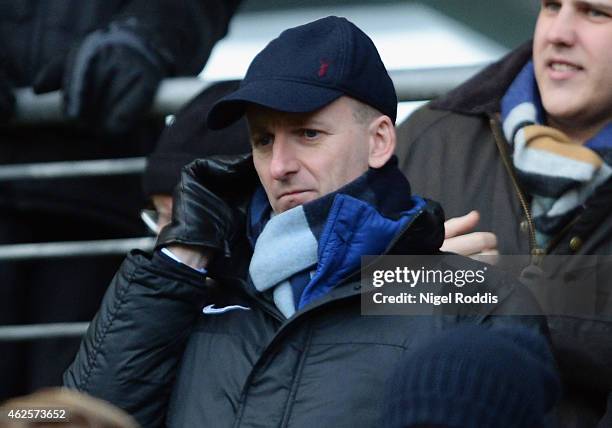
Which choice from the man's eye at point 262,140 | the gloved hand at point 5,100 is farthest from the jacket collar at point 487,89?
the gloved hand at point 5,100

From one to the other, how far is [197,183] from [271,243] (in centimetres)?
22

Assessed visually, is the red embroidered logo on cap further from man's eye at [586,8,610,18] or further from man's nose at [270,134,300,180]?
man's eye at [586,8,610,18]

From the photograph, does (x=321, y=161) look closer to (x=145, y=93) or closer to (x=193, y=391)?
(x=193, y=391)

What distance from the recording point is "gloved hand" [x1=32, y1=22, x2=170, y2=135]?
12.7ft

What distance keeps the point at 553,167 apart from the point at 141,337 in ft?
3.04

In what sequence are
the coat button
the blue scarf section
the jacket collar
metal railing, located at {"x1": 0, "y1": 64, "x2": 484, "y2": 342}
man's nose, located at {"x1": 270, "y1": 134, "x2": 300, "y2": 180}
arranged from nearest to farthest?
1. the blue scarf section
2. man's nose, located at {"x1": 270, "y1": 134, "x2": 300, "y2": 180}
3. the coat button
4. the jacket collar
5. metal railing, located at {"x1": 0, "y1": 64, "x2": 484, "y2": 342}

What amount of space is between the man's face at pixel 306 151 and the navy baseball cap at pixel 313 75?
0.12ft

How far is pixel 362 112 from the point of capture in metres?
3.06

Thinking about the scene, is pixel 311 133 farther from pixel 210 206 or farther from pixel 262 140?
pixel 210 206

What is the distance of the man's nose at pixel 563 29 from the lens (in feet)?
10.9

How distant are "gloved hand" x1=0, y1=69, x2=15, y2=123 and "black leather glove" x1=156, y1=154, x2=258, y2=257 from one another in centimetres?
103

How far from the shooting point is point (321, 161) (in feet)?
9.81

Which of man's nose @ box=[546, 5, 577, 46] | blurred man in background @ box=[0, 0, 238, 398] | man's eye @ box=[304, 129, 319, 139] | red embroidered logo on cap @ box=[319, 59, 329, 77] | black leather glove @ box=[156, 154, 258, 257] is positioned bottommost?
blurred man in background @ box=[0, 0, 238, 398]

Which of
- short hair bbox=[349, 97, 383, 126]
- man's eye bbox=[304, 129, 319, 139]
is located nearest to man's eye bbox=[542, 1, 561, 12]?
short hair bbox=[349, 97, 383, 126]
